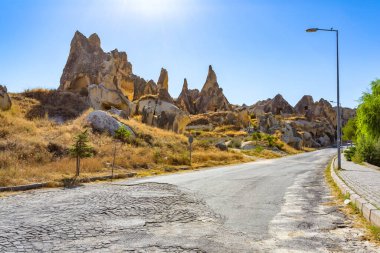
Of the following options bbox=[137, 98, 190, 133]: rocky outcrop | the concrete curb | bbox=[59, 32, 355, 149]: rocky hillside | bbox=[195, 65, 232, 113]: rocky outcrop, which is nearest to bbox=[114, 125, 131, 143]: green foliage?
bbox=[59, 32, 355, 149]: rocky hillside

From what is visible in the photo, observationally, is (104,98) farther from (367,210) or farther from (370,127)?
(367,210)

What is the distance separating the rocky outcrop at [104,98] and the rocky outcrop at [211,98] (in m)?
73.7

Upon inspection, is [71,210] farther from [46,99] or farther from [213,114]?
[213,114]

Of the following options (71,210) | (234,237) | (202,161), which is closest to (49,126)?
(202,161)

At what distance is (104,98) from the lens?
41.7 metres

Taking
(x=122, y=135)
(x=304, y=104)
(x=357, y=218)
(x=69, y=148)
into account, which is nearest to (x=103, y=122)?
(x=122, y=135)

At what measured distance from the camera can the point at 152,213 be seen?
26.2 ft

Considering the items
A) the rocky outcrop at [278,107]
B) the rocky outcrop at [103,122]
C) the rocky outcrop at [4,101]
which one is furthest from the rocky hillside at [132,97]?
the rocky outcrop at [278,107]

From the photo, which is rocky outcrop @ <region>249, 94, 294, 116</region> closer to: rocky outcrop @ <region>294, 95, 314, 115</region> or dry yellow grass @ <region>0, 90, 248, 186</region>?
rocky outcrop @ <region>294, 95, 314, 115</region>

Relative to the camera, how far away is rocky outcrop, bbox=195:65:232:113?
117625mm

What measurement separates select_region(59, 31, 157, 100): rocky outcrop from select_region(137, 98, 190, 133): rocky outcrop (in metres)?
3.76

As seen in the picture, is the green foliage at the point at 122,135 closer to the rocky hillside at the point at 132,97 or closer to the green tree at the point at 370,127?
the rocky hillside at the point at 132,97

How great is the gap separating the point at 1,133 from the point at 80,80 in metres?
24.4

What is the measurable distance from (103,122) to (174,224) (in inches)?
1005
